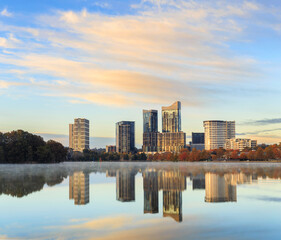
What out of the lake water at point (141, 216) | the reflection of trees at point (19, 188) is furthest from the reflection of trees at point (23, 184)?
the lake water at point (141, 216)

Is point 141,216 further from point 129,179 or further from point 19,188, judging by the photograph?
point 129,179

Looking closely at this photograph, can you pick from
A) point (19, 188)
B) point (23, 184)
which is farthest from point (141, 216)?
point (23, 184)

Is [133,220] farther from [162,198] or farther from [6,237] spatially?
[162,198]

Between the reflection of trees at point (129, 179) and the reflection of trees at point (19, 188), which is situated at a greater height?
the reflection of trees at point (19, 188)

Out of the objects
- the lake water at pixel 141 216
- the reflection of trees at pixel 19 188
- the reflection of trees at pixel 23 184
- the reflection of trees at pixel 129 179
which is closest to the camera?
the lake water at pixel 141 216

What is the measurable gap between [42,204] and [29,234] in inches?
469

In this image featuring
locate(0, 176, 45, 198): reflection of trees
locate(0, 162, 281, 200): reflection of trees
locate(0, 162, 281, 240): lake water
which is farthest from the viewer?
locate(0, 162, 281, 200): reflection of trees

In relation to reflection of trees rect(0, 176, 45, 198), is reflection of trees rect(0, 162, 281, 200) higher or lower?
lower

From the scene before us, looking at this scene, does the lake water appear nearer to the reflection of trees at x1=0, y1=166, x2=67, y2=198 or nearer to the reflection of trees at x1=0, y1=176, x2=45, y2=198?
the reflection of trees at x1=0, y1=176, x2=45, y2=198

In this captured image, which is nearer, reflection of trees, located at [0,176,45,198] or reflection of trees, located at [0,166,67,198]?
reflection of trees, located at [0,176,45,198]

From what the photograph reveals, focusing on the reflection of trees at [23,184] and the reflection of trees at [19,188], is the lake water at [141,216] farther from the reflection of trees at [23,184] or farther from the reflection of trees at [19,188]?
the reflection of trees at [23,184]

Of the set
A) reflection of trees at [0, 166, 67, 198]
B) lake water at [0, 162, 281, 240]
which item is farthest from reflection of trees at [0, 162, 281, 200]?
lake water at [0, 162, 281, 240]

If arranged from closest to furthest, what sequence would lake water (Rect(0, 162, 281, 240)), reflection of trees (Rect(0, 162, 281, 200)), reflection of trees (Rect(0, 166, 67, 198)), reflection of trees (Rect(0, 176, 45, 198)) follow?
lake water (Rect(0, 162, 281, 240)), reflection of trees (Rect(0, 176, 45, 198)), reflection of trees (Rect(0, 166, 67, 198)), reflection of trees (Rect(0, 162, 281, 200))

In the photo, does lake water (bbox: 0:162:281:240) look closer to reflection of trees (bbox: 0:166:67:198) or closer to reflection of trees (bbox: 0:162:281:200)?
reflection of trees (bbox: 0:166:67:198)
